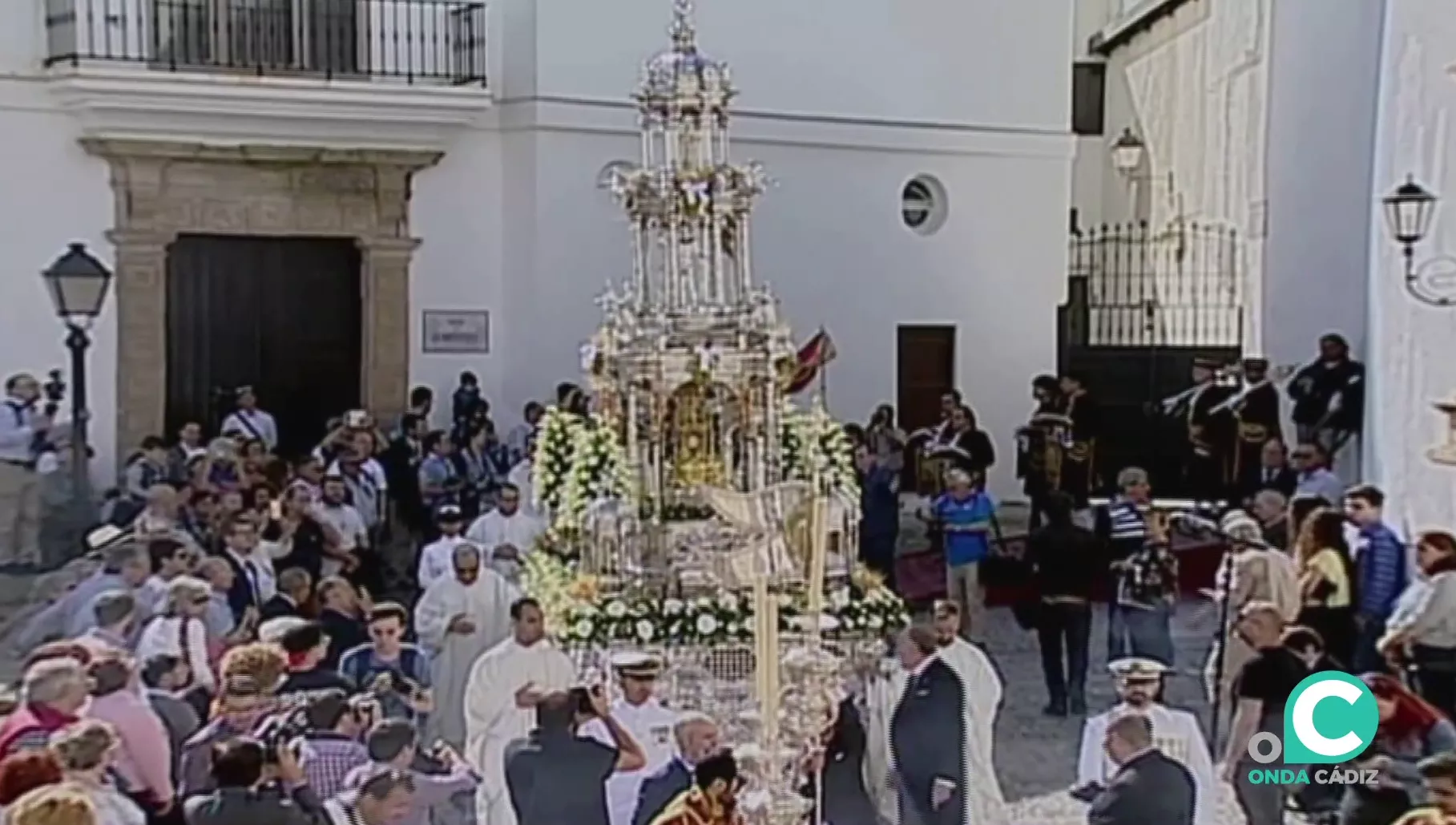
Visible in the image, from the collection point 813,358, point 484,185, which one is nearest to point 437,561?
point 813,358

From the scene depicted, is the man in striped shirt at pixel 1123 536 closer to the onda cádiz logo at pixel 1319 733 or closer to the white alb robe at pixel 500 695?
the onda cádiz logo at pixel 1319 733

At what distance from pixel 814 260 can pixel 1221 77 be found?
5414 mm

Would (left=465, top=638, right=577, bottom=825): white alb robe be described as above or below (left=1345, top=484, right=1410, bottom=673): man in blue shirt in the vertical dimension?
below

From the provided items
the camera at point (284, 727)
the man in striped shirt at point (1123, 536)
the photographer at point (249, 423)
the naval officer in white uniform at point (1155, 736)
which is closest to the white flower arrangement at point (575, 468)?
the photographer at point (249, 423)

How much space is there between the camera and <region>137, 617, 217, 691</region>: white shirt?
9.23 metres

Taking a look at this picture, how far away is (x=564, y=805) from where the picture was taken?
8219 mm

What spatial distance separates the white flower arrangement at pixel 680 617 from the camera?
41.7 ft

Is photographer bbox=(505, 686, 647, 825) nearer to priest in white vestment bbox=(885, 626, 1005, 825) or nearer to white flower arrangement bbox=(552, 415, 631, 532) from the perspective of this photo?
priest in white vestment bbox=(885, 626, 1005, 825)

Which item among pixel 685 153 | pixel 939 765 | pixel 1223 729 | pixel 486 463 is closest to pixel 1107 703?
pixel 1223 729

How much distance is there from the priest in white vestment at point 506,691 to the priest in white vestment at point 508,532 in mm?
3739

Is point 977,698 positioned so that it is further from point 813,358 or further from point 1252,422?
point 813,358

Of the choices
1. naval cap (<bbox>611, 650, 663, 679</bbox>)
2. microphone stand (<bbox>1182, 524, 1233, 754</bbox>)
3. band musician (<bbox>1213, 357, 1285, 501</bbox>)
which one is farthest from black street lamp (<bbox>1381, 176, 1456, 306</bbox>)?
naval cap (<bbox>611, 650, 663, 679</bbox>)

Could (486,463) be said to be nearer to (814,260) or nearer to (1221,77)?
(814,260)

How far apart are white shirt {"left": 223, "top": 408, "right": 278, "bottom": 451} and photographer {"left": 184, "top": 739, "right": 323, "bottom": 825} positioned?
10.8 m
